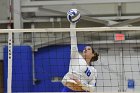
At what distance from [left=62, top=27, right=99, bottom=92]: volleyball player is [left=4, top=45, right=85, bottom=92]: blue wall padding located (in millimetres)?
1631

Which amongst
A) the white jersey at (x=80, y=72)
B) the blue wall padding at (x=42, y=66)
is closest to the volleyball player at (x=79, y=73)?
the white jersey at (x=80, y=72)

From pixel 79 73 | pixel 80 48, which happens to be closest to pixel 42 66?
pixel 80 48

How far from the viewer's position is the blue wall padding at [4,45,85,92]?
5336mm

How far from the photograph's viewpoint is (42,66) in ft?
17.9

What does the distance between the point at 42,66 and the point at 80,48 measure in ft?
2.08

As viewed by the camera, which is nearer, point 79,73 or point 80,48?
point 79,73

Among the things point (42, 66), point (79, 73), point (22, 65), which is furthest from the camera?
point (42, 66)

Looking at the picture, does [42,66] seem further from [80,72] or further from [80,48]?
[80,72]

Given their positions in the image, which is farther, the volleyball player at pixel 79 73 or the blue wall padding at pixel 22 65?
the blue wall padding at pixel 22 65

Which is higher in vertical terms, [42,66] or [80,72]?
[80,72]

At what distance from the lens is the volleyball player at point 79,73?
3.56m

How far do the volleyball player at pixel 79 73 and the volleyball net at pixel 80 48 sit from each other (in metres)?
1.66

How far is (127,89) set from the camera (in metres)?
5.30

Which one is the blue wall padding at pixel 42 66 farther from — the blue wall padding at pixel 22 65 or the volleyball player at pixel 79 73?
the volleyball player at pixel 79 73
